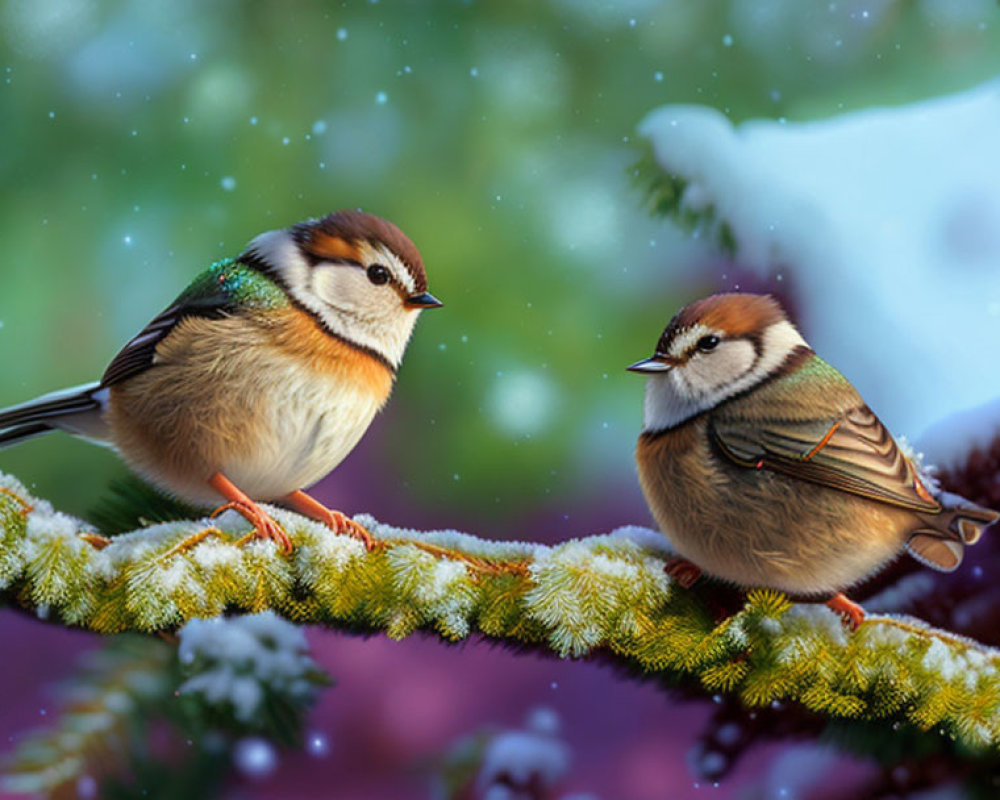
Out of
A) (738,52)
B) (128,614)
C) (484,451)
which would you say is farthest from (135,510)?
(738,52)

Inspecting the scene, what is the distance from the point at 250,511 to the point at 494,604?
0.19 meters

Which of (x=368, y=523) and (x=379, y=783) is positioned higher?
(x=368, y=523)

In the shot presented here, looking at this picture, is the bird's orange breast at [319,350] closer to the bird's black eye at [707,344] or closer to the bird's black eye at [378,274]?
the bird's black eye at [378,274]

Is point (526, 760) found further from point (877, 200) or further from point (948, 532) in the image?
point (877, 200)

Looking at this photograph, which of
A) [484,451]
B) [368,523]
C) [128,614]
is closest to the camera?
[128,614]

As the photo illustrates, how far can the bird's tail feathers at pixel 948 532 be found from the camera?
784mm

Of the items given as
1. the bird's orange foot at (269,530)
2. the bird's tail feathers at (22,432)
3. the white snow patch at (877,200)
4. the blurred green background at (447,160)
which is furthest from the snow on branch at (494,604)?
the white snow patch at (877,200)

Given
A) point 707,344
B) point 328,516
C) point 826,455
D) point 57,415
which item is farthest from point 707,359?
point 57,415

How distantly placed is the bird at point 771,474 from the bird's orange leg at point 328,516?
8.7 inches

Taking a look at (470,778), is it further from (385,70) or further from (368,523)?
(385,70)

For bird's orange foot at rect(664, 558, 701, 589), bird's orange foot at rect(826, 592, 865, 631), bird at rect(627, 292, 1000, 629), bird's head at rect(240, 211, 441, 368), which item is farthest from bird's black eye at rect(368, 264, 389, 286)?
bird's orange foot at rect(826, 592, 865, 631)

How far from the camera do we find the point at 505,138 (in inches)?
40.4

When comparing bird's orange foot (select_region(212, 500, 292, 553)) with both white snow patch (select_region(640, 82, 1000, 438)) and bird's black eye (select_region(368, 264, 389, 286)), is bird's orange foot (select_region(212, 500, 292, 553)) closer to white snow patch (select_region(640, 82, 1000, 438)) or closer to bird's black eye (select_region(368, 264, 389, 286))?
bird's black eye (select_region(368, 264, 389, 286))

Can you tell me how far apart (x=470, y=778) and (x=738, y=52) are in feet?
2.40
